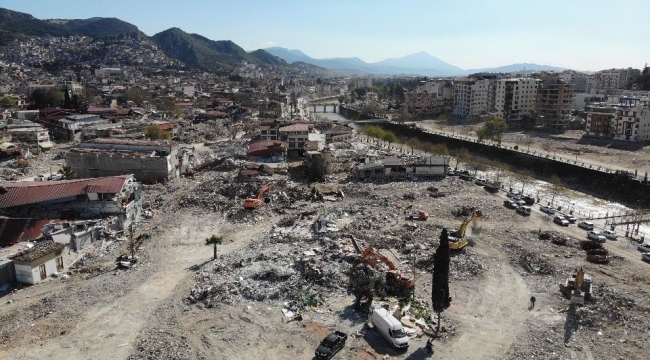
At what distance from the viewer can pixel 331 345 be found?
14078 mm

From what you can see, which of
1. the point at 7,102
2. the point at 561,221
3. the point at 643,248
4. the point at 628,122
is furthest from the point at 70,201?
the point at 628,122

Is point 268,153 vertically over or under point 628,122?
under

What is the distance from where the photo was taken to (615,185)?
3756 cm

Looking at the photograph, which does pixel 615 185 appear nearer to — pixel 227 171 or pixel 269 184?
pixel 269 184

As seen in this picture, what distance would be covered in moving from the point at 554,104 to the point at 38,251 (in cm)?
6970

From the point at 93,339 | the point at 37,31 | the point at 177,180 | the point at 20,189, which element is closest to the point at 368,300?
the point at 93,339

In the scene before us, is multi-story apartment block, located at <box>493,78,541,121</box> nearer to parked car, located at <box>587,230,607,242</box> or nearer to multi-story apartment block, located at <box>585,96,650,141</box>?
multi-story apartment block, located at <box>585,96,650,141</box>

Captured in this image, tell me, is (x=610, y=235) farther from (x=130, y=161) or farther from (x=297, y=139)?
(x=130, y=161)

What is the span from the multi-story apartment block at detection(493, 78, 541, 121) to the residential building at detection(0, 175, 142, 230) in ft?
219

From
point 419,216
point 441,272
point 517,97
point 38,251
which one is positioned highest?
point 517,97

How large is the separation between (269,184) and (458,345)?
20.7 metres

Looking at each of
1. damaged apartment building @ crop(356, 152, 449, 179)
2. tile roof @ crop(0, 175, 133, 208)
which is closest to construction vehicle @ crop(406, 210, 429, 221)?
damaged apartment building @ crop(356, 152, 449, 179)

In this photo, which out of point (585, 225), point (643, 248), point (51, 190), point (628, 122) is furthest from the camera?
point (628, 122)

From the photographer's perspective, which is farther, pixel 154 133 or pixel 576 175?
pixel 154 133
